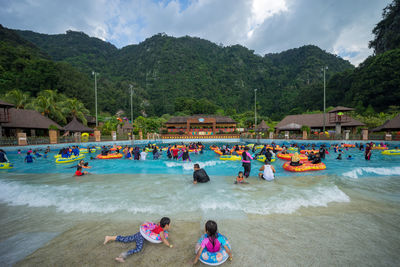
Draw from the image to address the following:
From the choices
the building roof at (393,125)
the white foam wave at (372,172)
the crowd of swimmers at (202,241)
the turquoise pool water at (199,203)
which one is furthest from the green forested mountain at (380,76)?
the crowd of swimmers at (202,241)

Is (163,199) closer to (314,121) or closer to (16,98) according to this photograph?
(16,98)

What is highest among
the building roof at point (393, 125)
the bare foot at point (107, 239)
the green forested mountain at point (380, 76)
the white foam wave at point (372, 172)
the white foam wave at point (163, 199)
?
the green forested mountain at point (380, 76)

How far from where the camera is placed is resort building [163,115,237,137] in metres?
43.5

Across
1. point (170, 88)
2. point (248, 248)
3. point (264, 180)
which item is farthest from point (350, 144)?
point (170, 88)

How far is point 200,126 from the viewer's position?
44281 millimetres

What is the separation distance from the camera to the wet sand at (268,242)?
3.04 meters

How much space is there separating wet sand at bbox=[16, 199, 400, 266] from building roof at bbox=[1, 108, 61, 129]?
29.0m

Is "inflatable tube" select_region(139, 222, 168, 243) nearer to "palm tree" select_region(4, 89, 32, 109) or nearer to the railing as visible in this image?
the railing

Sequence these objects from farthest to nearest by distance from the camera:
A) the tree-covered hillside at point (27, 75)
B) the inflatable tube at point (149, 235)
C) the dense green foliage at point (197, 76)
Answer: the dense green foliage at point (197, 76)
the tree-covered hillside at point (27, 75)
the inflatable tube at point (149, 235)

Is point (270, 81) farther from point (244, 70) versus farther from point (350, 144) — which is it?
point (350, 144)

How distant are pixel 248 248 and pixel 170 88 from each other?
94.0 m

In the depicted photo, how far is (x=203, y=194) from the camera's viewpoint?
6.56 metres

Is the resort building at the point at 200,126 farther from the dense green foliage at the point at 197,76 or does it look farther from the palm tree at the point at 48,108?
the palm tree at the point at 48,108

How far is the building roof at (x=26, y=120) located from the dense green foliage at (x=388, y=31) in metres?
78.6
